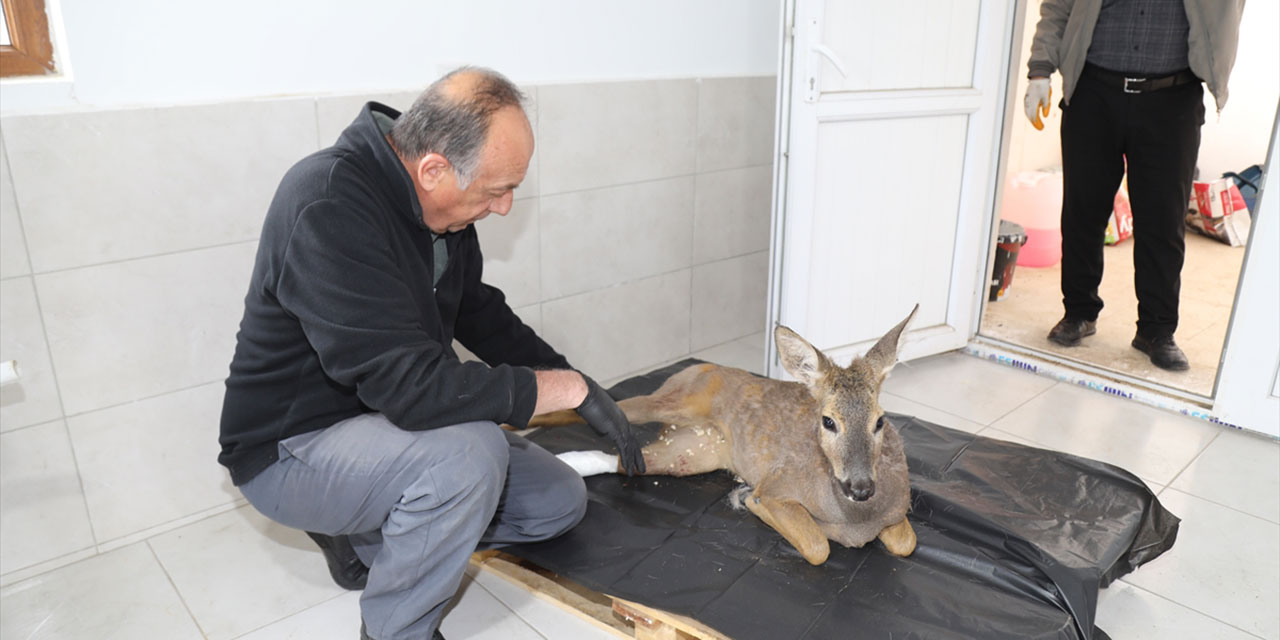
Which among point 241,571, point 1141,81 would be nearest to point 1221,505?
point 1141,81

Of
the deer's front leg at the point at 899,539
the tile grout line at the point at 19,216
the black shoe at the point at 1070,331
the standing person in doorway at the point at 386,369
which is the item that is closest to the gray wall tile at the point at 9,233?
the tile grout line at the point at 19,216

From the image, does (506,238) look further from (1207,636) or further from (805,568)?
(1207,636)

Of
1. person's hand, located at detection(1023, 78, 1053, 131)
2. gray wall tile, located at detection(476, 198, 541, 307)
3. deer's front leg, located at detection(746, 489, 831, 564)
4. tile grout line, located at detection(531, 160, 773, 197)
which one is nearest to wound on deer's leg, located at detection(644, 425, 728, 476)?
deer's front leg, located at detection(746, 489, 831, 564)

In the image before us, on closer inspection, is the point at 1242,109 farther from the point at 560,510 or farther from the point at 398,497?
the point at 398,497

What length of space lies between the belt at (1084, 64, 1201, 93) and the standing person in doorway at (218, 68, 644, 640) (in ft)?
12.0

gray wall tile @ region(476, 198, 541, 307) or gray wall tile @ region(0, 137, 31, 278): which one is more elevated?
gray wall tile @ region(0, 137, 31, 278)

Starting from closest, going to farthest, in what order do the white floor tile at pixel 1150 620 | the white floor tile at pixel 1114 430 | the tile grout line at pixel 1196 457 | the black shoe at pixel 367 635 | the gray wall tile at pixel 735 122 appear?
the black shoe at pixel 367 635 < the white floor tile at pixel 1150 620 < the tile grout line at pixel 1196 457 < the white floor tile at pixel 1114 430 < the gray wall tile at pixel 735 122

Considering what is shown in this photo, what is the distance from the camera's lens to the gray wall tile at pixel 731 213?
4.86m

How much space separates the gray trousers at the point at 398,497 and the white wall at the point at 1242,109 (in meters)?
6.63

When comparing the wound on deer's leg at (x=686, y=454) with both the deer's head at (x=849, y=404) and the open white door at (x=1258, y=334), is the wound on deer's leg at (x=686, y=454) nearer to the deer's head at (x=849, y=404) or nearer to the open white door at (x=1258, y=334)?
the deer's head at (x=849, y=404)

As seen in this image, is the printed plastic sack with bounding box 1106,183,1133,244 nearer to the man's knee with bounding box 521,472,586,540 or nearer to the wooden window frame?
the man's knee with bounding box 521,472,586,540

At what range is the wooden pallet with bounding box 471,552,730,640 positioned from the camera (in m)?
2.57

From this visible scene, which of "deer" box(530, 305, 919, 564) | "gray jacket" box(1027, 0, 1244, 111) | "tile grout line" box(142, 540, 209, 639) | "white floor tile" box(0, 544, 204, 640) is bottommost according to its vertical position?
"tile grout line" box(142, 540, 209, 639)

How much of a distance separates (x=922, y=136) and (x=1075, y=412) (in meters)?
1.59
